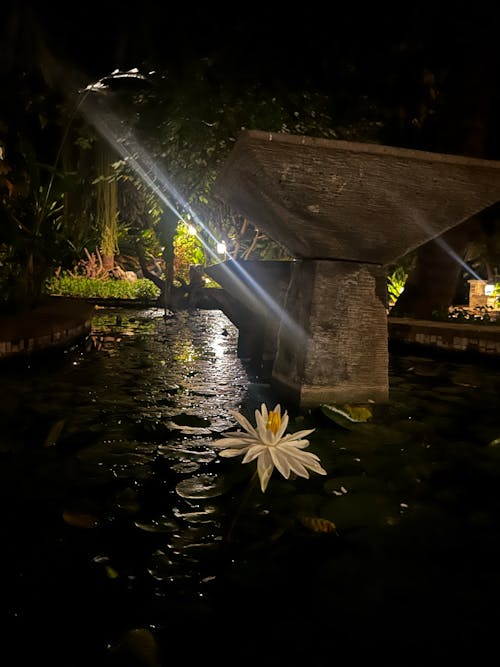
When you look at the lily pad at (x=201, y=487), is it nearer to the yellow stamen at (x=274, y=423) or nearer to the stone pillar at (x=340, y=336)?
the yellow stamen at (x=274, y=423)

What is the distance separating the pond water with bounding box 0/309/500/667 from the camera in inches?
39.2

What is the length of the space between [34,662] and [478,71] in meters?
8.22

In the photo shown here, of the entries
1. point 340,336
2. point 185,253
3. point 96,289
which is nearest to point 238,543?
point 340,336

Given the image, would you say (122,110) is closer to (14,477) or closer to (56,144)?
(56,144)

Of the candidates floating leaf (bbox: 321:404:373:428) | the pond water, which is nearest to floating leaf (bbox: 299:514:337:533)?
the pond water

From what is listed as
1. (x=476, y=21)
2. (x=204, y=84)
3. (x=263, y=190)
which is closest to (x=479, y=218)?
(x=476, y=21)

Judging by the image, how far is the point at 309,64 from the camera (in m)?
7.29

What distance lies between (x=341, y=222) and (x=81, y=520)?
1777mm

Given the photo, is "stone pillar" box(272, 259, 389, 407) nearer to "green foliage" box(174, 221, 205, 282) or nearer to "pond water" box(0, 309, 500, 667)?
"pond water" box(0, 309, 500, 667)

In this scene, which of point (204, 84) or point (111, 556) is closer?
point (111, 556)

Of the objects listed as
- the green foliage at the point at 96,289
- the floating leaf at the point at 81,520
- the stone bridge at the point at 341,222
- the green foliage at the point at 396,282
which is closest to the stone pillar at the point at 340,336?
the stone bridge at the point at 341,222

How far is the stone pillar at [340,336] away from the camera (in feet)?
9.00

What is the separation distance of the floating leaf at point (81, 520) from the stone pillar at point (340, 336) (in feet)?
4.85

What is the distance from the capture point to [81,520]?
4.70ft
